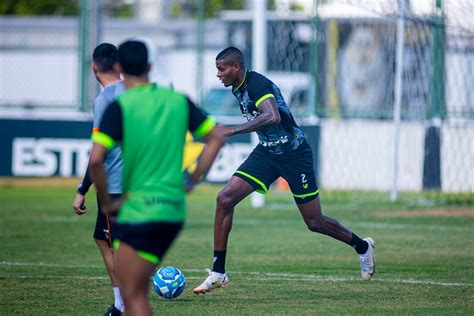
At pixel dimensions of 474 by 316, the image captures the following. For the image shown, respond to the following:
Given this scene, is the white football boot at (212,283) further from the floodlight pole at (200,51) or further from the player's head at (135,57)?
the floodlight pole at (200,51)

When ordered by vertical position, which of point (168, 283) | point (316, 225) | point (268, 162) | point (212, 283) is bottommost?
point (212, 283)

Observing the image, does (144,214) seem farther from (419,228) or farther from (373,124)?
(373,124)

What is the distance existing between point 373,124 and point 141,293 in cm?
1643

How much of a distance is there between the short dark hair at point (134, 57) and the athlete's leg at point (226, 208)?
3.94 m

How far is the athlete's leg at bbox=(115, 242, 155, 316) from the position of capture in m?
5.98

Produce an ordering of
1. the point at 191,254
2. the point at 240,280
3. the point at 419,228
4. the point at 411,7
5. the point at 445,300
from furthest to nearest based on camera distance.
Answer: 1. the point at 411,7
2. the point at 419,228
3. the point at 191,254
4. the point at 240,280
5. the point at 445,300

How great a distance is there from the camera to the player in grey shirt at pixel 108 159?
8.27 meters

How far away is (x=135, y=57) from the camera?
20.1ft

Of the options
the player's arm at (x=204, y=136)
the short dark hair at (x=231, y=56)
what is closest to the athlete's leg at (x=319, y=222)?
the short dark hair at (x=231, y=56)

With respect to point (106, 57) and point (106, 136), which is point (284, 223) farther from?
point (106, 136)

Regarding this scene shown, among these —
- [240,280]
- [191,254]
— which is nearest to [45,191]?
[191,254]

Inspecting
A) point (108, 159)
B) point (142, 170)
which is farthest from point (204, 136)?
point (108, 159)

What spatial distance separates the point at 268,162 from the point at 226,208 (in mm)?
707

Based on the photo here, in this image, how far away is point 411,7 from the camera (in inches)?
747
